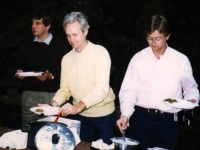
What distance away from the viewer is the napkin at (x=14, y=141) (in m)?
2.57

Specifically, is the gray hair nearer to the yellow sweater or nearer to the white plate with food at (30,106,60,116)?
the yellow sweater

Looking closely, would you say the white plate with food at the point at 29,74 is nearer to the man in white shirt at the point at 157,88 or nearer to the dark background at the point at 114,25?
the man in white shirt at the point at 157,88

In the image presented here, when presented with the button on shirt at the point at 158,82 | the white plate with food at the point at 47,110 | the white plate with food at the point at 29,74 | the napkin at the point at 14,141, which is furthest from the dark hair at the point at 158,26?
the white plate with food at the point at 29,74

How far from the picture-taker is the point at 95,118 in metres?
3.10

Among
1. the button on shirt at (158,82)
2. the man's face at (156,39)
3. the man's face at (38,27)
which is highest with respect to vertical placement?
the man's face at (38,27)

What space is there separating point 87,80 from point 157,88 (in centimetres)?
69

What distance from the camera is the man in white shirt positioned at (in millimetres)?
2965

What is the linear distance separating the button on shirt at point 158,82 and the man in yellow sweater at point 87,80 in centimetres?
→ 24

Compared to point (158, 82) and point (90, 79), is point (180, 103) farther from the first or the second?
point (90, 79)

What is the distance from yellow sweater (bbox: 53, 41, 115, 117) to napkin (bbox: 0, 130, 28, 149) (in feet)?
1.84

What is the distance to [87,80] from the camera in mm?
3004

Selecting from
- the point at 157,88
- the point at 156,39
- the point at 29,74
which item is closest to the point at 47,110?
the point at 157,88

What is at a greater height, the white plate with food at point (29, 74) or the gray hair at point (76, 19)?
the gray hair at point (76, 19)

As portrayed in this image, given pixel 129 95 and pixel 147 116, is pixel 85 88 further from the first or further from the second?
pixel 147 116
